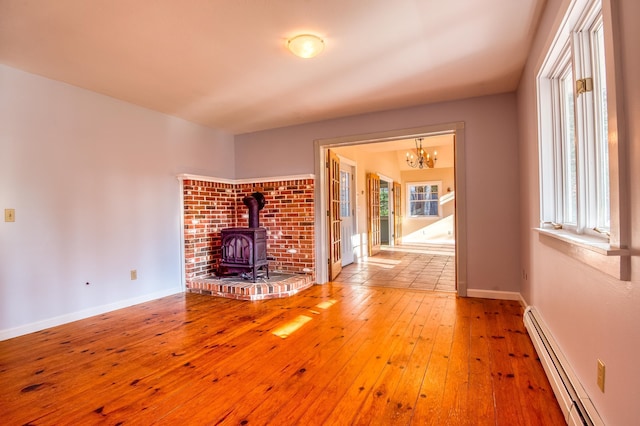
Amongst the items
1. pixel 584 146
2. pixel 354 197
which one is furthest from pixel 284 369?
pixel 354 197

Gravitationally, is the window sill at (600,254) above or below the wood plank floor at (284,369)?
above

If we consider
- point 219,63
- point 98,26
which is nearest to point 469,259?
point 219,63

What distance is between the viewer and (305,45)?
246cm

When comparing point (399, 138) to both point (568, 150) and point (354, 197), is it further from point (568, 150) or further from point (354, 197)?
point (354, 197)

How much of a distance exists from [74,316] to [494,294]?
14.6 feet

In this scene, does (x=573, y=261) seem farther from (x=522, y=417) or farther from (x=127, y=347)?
(x=127, y=347)

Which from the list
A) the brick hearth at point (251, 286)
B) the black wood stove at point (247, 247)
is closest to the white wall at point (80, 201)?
the brick hearth at point (251, 286)

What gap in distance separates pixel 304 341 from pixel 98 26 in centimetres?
271

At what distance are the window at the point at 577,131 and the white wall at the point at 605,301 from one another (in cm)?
16

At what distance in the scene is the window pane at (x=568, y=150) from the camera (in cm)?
214

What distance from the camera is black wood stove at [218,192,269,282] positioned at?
4262 mm

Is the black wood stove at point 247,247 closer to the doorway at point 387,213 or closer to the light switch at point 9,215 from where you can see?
the light switch at point 9,215

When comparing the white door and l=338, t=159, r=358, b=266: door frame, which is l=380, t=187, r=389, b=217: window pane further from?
the white door

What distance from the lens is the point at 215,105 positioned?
3.95 m
